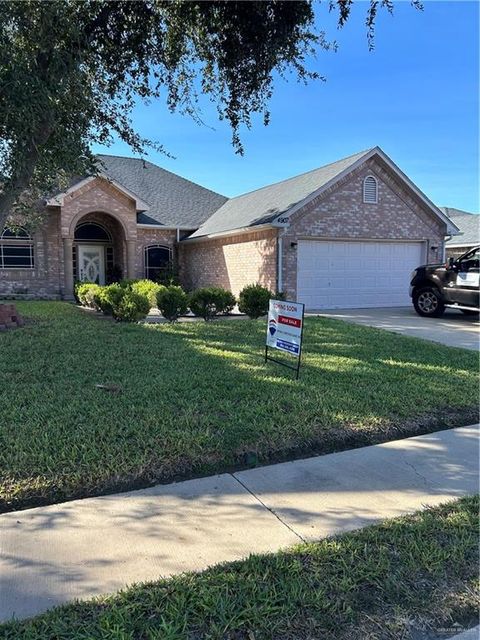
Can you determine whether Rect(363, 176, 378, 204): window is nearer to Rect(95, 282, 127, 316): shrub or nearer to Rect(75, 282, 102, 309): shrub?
Rect(95, 282, 127, 316): shrub

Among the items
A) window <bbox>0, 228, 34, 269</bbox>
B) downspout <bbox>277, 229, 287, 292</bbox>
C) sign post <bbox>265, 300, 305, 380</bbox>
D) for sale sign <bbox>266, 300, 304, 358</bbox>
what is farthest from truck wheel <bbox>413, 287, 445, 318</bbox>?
window <bbox>0, 228, 34, 269</bbox>

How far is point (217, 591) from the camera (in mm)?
2354

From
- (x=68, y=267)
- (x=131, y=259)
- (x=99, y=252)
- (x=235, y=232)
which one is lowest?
(x=68, y=267)

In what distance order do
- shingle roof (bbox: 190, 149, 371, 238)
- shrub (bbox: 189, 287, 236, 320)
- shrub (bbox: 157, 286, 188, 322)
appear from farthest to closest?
1. shingle roof (bbox: 190, 149, 371, 238)
2. shrub (bbox: 189, 287, 236, 320)
3. shrub (bbox: 157, 286, 188, 322)

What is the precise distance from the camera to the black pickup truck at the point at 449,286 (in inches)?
492

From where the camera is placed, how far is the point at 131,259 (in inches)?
787

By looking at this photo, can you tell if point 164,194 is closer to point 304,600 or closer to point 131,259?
point 131,259

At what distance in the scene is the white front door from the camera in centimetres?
2108

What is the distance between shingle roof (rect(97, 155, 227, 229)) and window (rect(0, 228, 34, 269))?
4.76 meters

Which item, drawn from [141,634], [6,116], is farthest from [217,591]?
[6,116]

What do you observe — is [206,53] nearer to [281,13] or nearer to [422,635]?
[281,13]

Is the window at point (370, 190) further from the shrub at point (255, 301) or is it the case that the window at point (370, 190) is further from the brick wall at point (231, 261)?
the shrub at point (255, 301)

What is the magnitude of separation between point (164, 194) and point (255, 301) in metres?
13.3

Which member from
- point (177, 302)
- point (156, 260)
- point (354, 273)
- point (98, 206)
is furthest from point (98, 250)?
point (354, 273)
